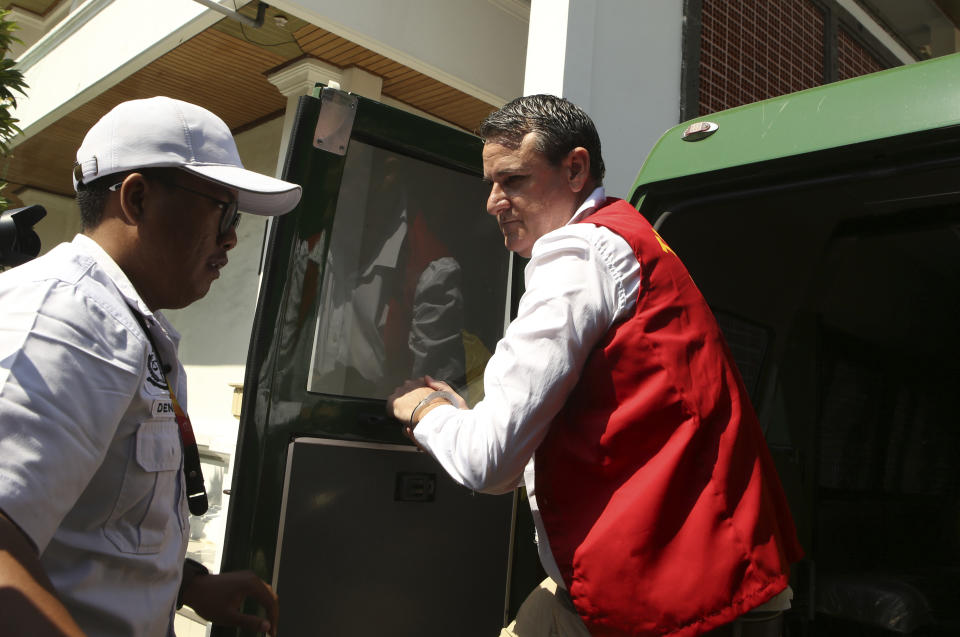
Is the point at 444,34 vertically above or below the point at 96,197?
above

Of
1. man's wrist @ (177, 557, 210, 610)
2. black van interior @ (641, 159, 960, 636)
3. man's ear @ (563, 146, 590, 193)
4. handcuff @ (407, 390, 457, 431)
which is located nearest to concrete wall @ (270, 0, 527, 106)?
black van interior @ (641, 159, 960, 636)

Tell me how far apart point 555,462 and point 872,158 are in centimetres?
123

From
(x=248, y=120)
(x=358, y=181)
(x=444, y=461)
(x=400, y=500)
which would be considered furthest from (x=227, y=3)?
(x=444, y=461)

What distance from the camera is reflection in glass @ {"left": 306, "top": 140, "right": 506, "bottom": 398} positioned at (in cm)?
237

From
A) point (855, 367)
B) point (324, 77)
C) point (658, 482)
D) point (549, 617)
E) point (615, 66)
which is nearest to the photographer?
point (658, 482)

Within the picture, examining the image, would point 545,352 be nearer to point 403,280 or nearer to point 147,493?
point 147,493

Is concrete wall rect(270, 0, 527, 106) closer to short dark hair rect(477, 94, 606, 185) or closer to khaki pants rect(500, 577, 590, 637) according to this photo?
short dark hair rect(477, 94, 606, 185)

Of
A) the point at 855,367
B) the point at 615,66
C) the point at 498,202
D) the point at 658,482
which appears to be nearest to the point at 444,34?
the point at 615,66

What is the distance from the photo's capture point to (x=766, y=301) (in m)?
3.46

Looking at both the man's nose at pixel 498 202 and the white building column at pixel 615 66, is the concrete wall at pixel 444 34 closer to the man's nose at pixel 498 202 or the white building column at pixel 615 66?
the white building column at pixel 615 66

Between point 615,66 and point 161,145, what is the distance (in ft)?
11.9

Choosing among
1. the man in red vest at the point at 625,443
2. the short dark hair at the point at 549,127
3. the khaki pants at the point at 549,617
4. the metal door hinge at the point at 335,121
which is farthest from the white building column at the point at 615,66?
the khaki pants at the point at 549,617

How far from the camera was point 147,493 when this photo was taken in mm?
1206

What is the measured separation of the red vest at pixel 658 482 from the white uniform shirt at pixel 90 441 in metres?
0.71
